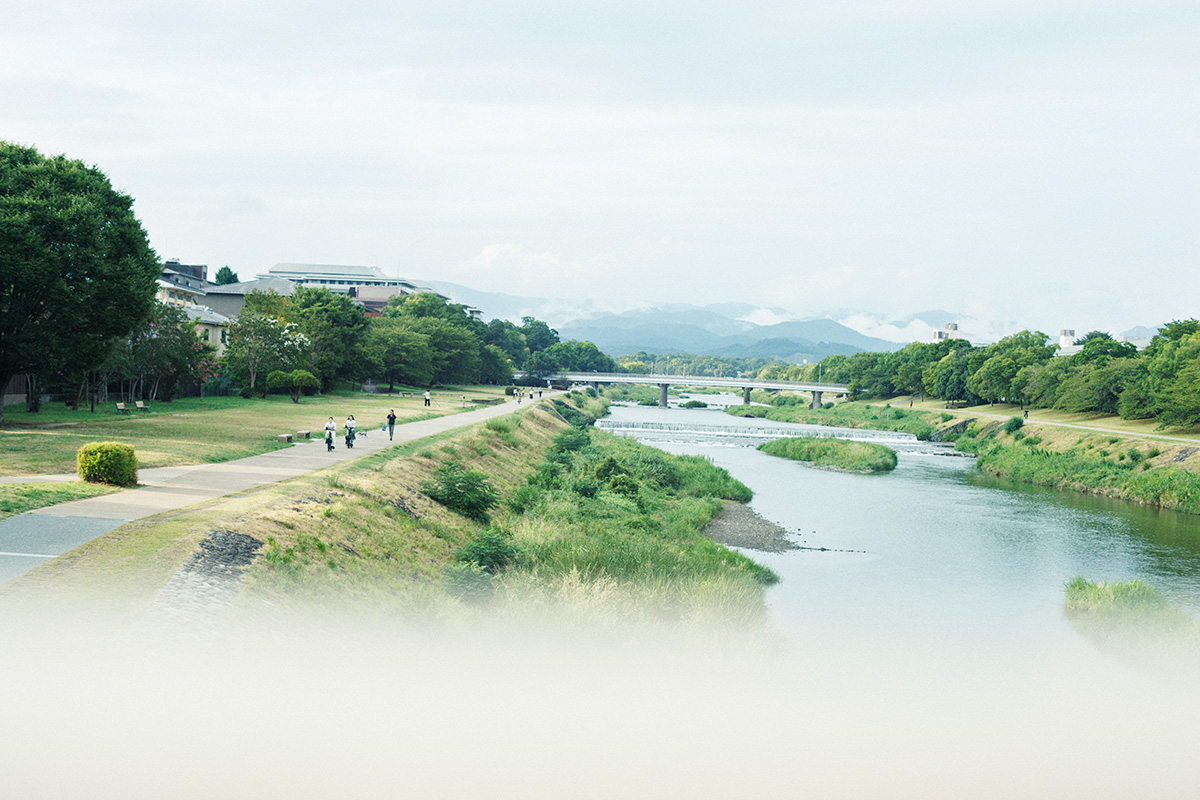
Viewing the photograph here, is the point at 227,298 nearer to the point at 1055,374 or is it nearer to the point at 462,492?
the point at 462,492

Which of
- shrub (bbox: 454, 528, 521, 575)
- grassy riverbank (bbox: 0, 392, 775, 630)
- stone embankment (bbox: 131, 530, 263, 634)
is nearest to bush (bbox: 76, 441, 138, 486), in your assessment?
grassy riverbank (bbox: 0, 392, 775, 630)

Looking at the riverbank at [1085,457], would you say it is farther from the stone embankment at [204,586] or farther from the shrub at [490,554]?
the stone embankment at [204,586]

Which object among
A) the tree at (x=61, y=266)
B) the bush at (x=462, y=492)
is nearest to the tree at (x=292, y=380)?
the tree at (x=61, y=266)

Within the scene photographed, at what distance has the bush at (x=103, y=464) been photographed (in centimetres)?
2034

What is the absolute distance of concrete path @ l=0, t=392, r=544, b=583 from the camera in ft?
46.4

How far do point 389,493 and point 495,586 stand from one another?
279 inches

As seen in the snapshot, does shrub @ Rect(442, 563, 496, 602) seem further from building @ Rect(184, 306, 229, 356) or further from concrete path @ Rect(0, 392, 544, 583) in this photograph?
building @ Rect(184, 306, 229, 356)

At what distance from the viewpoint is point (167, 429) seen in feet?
116

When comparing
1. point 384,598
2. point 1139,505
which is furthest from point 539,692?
point 1139,505

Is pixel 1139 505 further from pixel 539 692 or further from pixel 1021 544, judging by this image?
pixel 539 692

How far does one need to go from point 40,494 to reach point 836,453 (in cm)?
5289

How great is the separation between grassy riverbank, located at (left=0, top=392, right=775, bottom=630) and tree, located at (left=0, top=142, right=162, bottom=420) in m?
11.9

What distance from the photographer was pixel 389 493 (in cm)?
2441

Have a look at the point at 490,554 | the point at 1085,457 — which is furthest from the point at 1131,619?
the point at 1085,457
